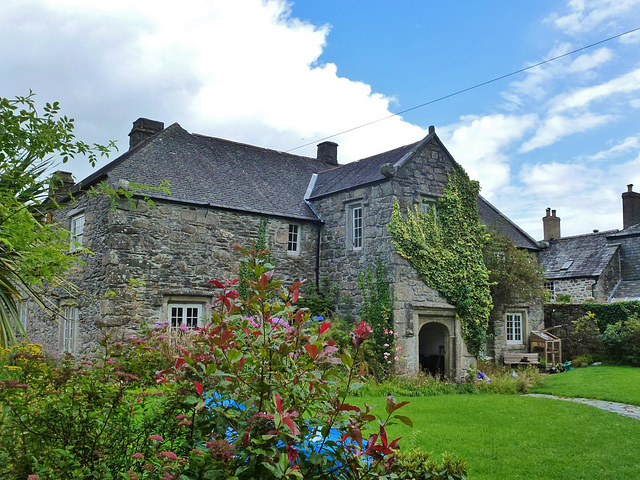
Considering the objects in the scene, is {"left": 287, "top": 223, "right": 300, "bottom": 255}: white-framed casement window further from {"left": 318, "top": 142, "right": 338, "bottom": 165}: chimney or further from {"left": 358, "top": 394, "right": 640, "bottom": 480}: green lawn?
{"left": 358, "top": 394, "right": 640, "bottom": 480}: green lawn

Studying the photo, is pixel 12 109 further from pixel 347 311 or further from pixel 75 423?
pixel 347 311

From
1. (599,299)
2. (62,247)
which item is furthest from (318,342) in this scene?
(599,299)

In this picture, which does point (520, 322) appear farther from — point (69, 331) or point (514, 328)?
point (69, 331)

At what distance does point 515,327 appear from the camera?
21.9 m

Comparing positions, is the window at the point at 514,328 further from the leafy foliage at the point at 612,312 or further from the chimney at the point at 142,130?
the chimney at the point at 142,130

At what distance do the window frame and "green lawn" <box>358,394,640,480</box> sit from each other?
8813 millimetres

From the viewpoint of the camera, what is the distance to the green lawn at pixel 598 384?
14.0m

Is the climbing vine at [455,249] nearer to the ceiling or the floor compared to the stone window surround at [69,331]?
nearer to the ceiling

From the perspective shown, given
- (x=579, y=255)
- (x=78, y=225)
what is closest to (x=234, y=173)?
(x=78, y=225)

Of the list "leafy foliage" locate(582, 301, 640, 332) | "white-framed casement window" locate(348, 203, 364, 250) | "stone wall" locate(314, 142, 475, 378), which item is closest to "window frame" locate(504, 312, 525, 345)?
"leafy foliage" locate(582, 301, 640, 332)

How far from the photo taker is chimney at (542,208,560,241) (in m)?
36.4

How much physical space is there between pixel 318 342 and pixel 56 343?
17588 millimetres

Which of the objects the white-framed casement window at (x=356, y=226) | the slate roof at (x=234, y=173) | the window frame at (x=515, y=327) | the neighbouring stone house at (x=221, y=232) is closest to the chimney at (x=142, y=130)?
the neighbouring stone house at (x=221, y=232)

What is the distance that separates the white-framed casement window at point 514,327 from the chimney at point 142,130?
51.5ft
